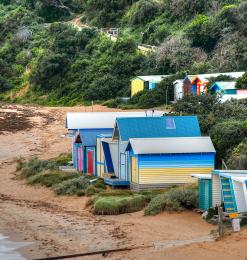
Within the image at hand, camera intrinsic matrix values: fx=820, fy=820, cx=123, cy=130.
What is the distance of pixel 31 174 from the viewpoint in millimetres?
35844

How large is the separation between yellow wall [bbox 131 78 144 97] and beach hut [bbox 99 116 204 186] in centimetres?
2747

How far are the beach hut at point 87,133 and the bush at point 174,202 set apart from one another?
8294 mm

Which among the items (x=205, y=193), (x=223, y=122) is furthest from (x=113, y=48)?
(x=205, y=193)

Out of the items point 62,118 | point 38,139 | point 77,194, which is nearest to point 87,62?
point 62,118

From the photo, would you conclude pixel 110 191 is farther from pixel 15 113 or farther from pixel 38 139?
pixel 15 113

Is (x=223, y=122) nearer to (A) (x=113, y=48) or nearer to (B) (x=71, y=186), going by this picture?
(B) (x=71, y=186)

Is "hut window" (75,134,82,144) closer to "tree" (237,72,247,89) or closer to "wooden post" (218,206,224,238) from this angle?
"tree" (237,72,247,89)

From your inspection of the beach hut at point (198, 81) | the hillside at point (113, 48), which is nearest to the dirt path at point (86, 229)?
the beach hut at point (198, 81)

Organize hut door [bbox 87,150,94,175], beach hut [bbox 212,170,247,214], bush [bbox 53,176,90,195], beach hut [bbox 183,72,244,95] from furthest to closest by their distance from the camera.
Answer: beach hut [bbox 183,72,244,95]
hut door [bbox 87,150,94,175]
bush [bbox 53,176,90,195]
beach hut [bbox 212,170,247,214]

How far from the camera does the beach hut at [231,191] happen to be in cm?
2308

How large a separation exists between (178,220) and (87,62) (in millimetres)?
45748

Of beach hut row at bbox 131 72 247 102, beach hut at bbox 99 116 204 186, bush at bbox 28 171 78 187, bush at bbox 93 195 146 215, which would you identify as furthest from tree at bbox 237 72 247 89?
bush at bbox 93 195 146 215

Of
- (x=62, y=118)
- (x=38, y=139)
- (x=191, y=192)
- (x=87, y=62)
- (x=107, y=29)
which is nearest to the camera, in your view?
(x=191, y=192)

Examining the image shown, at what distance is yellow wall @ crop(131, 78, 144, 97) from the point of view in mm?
59531
